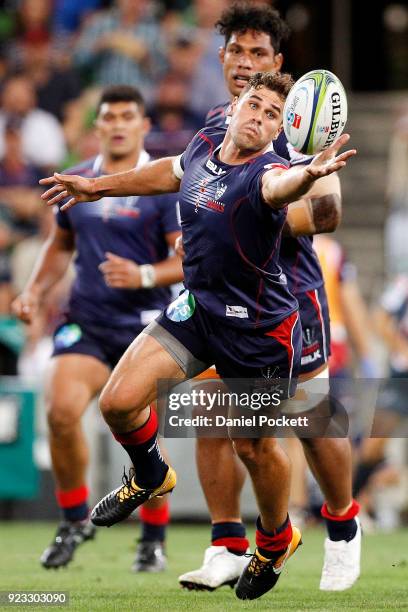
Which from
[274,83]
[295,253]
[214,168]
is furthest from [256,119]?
[295,253]

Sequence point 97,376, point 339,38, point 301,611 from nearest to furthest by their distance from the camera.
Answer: point 301,611 → point 97,376 → point 339,38

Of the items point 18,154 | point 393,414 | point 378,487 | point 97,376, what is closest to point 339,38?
point 18,154

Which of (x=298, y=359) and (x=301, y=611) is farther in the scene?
(x=298, y=359)

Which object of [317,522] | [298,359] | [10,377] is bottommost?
[317,522]

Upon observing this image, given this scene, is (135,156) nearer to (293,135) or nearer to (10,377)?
(293,135)

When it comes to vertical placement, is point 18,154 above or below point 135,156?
below

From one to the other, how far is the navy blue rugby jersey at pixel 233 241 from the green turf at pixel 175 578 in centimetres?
128

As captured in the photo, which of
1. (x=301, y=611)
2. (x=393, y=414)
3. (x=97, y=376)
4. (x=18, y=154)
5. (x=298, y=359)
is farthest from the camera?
(x=18, y=154)

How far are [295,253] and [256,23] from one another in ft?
4.25

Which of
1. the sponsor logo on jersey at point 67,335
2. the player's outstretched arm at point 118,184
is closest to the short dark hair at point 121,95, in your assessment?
the sponsor logo on jersey at point 67,335

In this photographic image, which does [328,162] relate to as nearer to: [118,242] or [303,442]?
[303,442]

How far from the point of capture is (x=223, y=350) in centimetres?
611

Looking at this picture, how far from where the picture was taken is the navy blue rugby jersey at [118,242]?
8.29 m

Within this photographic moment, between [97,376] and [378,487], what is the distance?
5.00 meters
